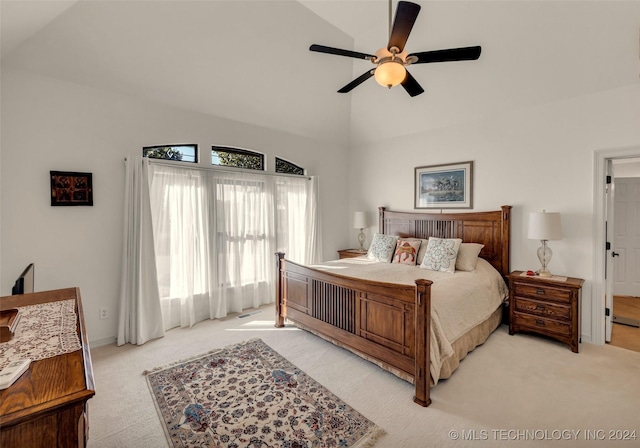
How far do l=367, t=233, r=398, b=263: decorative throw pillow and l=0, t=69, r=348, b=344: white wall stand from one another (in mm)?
2964

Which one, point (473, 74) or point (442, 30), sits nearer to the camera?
point (442, 30)

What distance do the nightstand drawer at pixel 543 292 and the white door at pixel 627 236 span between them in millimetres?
2812

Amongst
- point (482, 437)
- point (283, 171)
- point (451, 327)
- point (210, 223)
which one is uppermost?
point (283, 171)

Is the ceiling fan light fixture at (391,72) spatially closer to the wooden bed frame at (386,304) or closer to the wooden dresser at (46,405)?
the wooden bed frame at (386,304)

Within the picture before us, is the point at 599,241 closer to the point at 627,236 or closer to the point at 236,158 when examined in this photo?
the point at 627,236

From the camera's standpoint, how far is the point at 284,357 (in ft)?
9.75

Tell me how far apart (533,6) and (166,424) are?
460 centimetres

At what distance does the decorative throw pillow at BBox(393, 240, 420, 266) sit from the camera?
4098 millimetres

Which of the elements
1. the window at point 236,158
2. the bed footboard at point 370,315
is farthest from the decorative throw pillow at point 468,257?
the window at point 236,158

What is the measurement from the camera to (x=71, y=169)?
3.02 metres

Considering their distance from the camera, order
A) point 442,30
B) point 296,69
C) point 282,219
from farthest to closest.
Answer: point 282,219 < point 296,69 < point 442,30

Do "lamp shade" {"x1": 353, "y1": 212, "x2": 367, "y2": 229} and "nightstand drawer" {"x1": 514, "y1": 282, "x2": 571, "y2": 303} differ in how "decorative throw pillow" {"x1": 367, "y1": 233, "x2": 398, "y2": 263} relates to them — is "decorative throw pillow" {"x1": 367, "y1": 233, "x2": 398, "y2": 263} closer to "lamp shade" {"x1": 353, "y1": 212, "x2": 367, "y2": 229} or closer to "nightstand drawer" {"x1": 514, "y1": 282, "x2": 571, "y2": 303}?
"lamp shade" {"x1": 353, "y1": 212, "x2": 367, "y2": 229}

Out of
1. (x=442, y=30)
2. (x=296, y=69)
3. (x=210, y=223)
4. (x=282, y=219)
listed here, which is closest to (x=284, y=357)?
(x=210, y=223)

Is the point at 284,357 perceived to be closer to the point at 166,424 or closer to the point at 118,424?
the point at 166,424
